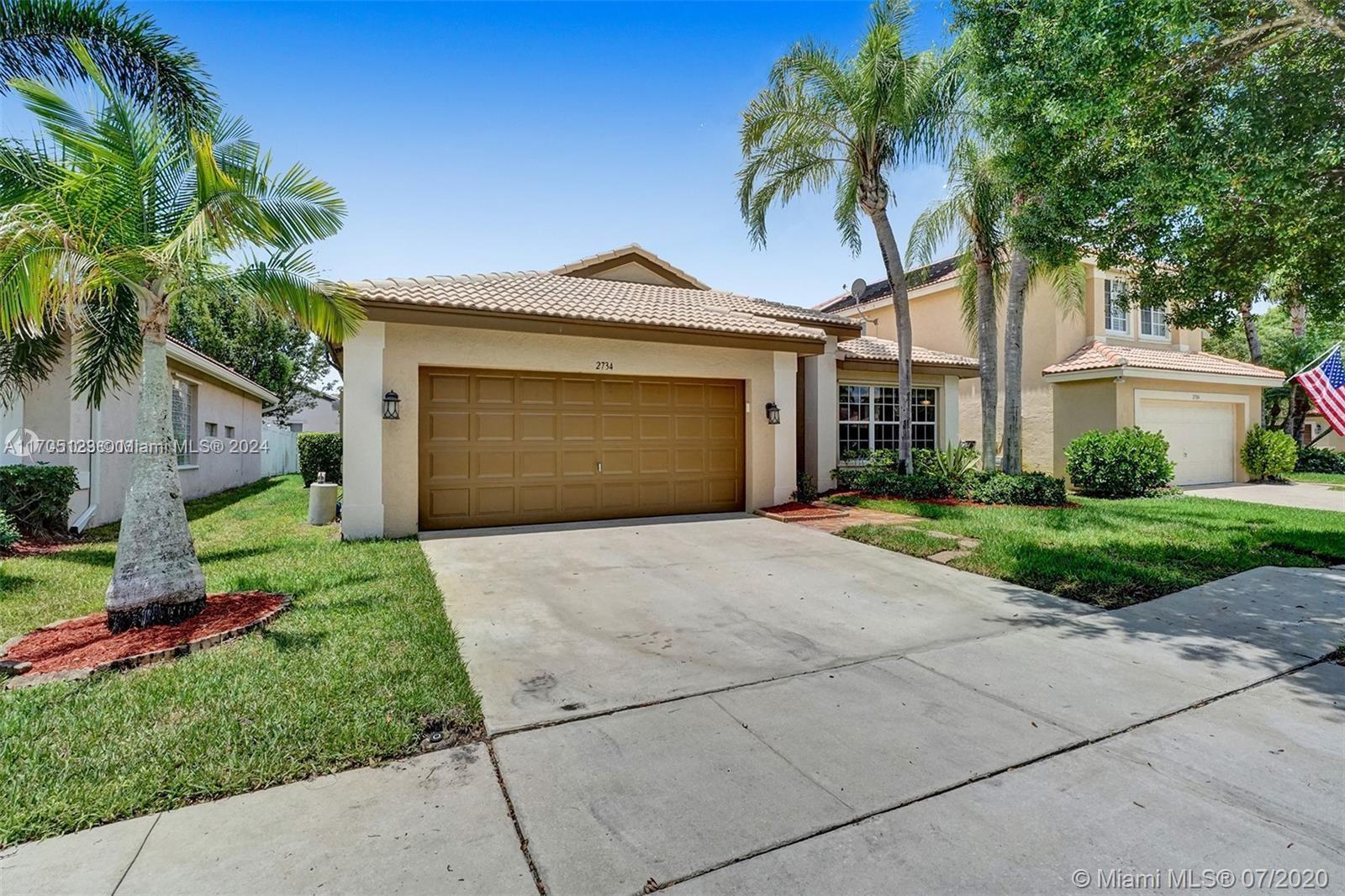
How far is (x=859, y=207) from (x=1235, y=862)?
12685 millimetres

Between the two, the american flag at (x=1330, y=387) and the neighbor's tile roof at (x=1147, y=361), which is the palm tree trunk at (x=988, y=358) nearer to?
the neighbor's tile roof at (x=1147, y=361)

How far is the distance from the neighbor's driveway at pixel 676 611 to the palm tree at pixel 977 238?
269 inches

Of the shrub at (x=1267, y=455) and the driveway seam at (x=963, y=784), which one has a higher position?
the shrub at (x=1267, y=455)

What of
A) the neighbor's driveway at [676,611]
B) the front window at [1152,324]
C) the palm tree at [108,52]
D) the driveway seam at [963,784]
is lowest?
the driveway seam at [963,784]

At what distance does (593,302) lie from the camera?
1095 centimetres

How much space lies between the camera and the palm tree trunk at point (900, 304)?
12.6 meters

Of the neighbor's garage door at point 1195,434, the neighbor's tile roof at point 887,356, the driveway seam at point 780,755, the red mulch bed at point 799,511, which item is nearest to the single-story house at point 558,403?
the red mulch bed at point 799,511

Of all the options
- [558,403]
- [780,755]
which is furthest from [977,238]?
[780,755]

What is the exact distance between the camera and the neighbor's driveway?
13.6ft

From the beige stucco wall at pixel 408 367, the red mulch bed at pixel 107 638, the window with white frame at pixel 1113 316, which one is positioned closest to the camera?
the red mulch bed at pixel 107 638

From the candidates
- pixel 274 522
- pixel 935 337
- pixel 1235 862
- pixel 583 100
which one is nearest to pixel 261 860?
pixel 1235 862

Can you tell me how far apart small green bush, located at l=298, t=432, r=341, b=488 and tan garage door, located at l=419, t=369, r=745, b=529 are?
331 inches

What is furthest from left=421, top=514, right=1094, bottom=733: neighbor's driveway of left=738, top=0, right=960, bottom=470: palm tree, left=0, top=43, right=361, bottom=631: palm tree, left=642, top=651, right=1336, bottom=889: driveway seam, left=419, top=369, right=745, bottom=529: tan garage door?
left=738, top=0, right=960, bottom=470: palm tree

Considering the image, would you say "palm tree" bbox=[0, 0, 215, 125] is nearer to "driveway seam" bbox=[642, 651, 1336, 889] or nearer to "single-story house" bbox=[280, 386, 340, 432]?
"driveway seam" bbox=[642, 651, 1336, 889]
